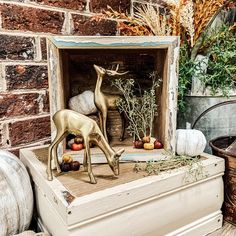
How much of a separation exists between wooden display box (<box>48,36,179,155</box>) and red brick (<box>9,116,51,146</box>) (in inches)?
6.9

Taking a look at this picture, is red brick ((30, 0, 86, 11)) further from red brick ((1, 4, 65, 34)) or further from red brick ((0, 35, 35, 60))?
red brick ((0, 35, 35, 60))

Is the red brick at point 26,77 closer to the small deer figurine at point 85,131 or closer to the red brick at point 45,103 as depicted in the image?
the red brick at point 45,103

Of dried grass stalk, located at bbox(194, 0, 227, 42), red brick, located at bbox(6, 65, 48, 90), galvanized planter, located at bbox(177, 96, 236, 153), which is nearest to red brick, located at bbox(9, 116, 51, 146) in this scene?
red brick, located at bbox(6, 65, 48, 90)

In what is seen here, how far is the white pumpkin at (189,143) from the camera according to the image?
753 millimetres

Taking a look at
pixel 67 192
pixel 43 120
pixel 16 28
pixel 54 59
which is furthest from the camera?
pixel 43 120

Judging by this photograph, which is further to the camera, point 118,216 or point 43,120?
point 43,120

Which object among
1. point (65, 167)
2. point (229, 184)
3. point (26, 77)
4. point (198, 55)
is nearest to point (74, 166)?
point (65, 167)

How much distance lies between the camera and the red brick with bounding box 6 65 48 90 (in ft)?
2.71

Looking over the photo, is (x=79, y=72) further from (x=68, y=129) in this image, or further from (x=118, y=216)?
(x=118, y=216)

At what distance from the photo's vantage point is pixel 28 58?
0.86 m

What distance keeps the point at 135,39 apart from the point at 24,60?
0.37m


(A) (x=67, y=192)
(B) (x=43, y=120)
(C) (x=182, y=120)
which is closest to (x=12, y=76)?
(B) (x=43, y=120)

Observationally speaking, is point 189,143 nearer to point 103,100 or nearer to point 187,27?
point 103,100

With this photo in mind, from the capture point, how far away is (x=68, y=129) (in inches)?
25.0
